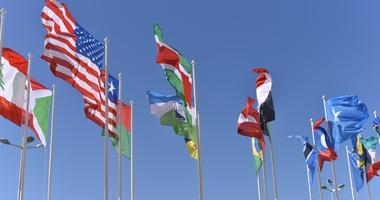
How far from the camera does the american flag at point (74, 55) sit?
62.0 feet

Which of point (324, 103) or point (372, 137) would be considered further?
point (372, 137)

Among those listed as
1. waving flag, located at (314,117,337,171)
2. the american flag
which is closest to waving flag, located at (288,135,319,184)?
waving flag, located at (314,117,337,171)

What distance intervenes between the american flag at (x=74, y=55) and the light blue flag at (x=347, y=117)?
11.4m

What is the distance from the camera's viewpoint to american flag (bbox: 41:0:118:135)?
18906 mm

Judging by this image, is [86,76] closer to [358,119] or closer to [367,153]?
[358,119]

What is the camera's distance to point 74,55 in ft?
63.7

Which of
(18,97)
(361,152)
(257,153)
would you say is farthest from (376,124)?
(18,97)

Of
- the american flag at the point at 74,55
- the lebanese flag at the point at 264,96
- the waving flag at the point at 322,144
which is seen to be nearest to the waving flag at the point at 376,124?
the waving flag at the point at 322,144

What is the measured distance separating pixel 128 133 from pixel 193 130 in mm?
6016

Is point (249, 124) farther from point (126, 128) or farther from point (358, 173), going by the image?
point (358, 173)

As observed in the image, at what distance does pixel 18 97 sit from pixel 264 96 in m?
10.2

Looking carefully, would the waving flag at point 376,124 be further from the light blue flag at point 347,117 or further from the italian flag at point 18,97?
the italian flag at point 18,97

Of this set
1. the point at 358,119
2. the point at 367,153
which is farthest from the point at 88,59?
the point at 367,153

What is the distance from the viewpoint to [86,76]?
19.6 metres
